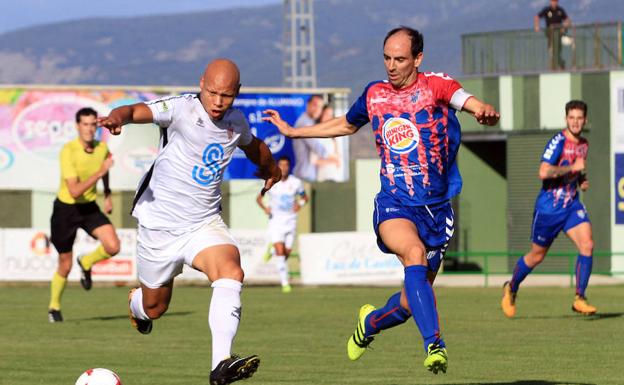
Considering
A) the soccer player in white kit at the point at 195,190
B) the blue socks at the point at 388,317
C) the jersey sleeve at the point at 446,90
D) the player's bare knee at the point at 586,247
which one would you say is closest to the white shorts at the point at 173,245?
the soccer player in white kit at the point at 195,190

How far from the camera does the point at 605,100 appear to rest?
113ft

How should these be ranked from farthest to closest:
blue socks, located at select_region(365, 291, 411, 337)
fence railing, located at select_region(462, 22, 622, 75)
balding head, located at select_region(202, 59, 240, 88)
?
1. fence railing, located at select_region(462, 22, 622, 75)
2. blue socks, located at select_region(365, 291, 411, 337)
3. balding head, located at select_region(202, 59, 240, 88)

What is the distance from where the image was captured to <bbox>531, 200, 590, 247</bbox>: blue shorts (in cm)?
1795

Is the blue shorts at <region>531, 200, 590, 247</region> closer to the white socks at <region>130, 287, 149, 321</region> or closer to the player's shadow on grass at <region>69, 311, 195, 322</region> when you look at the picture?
the player's shadow on grass at <region>69, 311, 195, 322</region>

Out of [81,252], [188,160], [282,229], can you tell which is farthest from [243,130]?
[81,252]

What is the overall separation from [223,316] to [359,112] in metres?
1.96

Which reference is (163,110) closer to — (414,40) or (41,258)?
(414,40)

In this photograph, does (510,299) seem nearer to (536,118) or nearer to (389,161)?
(389,161)

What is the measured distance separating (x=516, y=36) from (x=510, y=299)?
18.4 m

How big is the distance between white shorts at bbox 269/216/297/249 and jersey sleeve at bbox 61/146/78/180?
9.19 meters

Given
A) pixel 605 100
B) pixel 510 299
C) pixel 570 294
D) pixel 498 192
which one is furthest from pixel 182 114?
pixel 498 192

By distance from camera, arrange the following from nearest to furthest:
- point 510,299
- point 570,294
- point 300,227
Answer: point 510,299, point 570,294, point 300,227

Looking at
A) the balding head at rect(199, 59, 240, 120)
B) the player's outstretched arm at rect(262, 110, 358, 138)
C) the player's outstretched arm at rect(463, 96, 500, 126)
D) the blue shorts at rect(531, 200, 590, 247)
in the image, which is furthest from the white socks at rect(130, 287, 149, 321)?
the blue shorts at rect(531, 200, 590, 247)

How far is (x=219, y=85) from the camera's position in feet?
34.8
